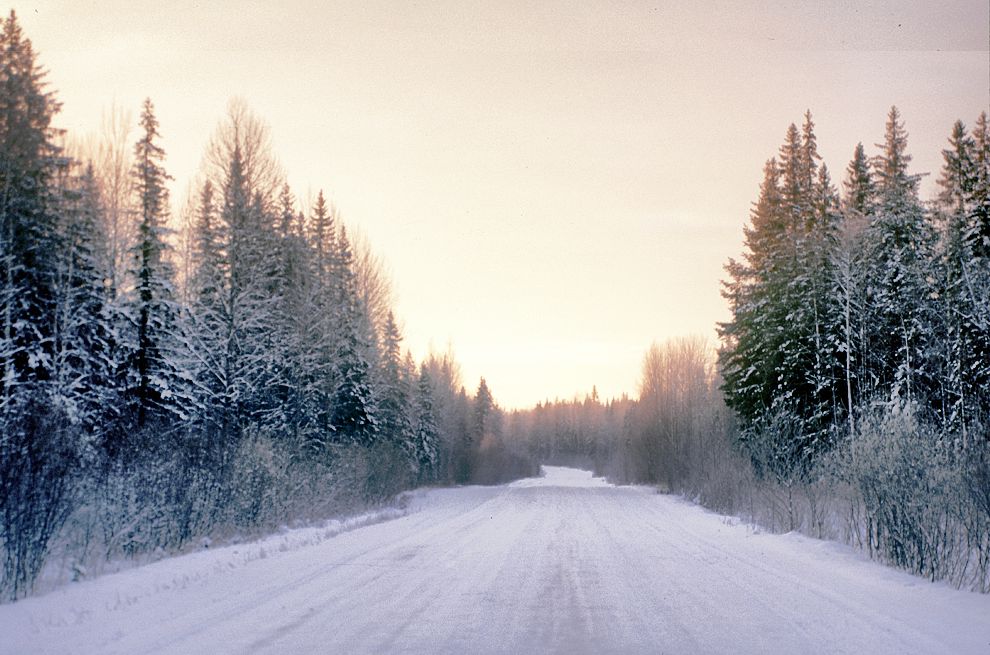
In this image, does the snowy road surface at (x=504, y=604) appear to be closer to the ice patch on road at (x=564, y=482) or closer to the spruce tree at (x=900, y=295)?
the spruce tree at (x=900, y=295)

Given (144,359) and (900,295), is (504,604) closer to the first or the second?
(144,359)

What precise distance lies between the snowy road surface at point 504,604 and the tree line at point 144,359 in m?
1.58

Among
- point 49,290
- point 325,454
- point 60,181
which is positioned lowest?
point 325,454

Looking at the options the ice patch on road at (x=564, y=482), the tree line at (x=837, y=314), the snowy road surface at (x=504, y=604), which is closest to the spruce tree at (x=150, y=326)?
the snowy road surface at (x=504, y=604)

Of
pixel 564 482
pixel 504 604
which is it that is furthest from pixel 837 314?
pixel 564 482

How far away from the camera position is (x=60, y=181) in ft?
81.1

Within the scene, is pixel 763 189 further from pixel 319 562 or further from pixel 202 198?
pixel 319 562

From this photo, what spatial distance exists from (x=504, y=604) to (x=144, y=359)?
16.9m

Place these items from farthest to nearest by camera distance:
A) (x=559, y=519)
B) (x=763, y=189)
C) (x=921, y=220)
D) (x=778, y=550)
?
1. (x=763, y=189)
2. (x=921, y=220)
3. (x=559, y=519)
4. (x=778, y=550)

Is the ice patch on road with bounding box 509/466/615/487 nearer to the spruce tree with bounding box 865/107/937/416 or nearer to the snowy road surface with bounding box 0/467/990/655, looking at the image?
the spruce tree with bounding box 865/107/937/416

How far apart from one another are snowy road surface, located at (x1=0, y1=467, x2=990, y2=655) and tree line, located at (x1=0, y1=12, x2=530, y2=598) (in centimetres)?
158

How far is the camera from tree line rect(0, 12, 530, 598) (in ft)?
39.7

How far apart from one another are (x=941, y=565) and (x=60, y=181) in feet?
89.5

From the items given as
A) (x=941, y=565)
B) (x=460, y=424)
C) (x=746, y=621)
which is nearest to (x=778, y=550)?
(x=941, y=565)
